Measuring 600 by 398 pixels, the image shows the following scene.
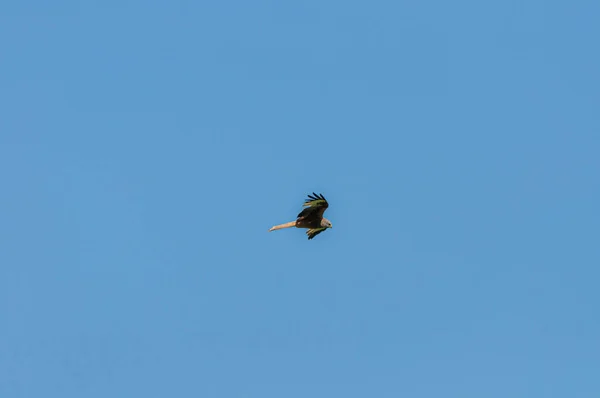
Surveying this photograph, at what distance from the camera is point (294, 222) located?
113 metres

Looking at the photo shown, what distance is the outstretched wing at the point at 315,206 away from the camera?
4326 inches

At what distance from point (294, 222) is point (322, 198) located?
369 centimetres

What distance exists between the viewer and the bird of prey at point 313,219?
4333 inches

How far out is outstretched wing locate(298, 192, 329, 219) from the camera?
110 m

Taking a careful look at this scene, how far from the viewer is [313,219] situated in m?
113

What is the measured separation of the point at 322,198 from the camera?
360ft

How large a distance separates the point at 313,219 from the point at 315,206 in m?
2.26

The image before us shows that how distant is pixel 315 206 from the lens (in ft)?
362

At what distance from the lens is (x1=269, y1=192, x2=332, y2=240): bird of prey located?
110 meters
